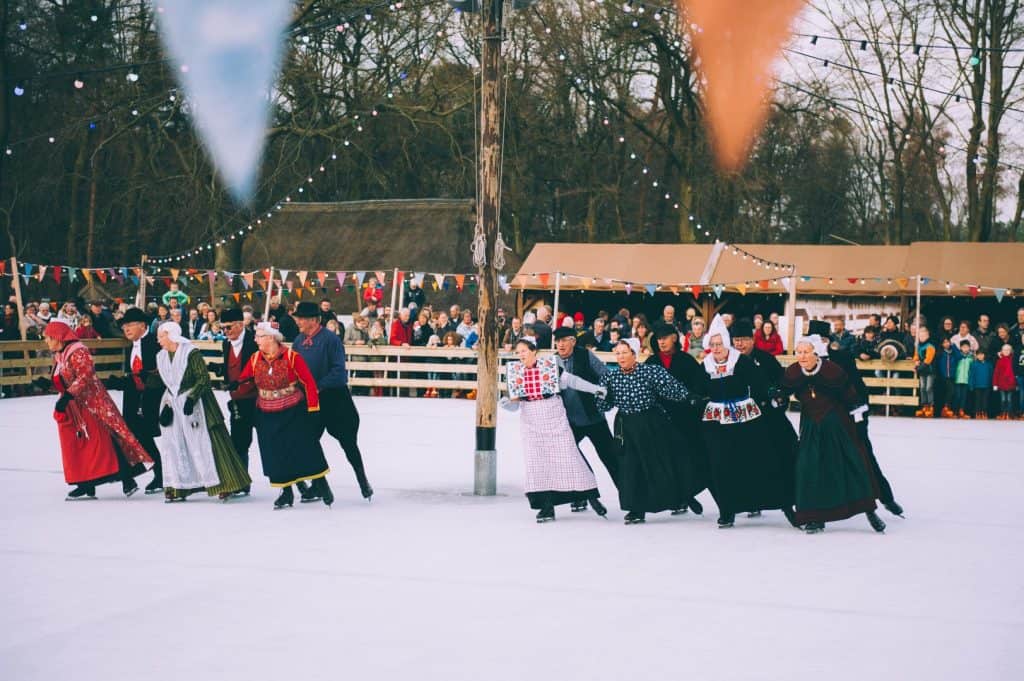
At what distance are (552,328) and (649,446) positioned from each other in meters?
9.74

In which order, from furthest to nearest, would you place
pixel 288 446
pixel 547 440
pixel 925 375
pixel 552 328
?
pixel 925 375 < pixel 552 328 < pixel 288 446 < pixel 547 440

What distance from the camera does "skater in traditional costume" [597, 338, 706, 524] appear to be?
1008cm

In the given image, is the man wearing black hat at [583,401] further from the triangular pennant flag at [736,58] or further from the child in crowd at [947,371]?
the triangular pennant flag at [736,58]

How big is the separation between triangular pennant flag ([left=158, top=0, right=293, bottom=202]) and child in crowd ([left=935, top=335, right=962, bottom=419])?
52.4ft

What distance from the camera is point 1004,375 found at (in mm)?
20062

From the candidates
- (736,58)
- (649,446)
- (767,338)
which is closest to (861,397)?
(649,446)

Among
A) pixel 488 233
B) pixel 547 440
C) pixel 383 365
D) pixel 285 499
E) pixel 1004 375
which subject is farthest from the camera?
pixel 383 365

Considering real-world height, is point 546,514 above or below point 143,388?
below

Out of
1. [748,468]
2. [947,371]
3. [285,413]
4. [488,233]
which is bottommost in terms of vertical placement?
[947,371]

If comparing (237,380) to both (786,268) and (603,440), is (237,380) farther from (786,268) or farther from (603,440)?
(786,268)

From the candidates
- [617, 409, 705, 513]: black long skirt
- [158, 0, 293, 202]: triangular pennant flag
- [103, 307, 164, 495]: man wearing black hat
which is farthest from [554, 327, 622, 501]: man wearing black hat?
[158, 0, 293, 202]: triangular pennant flag

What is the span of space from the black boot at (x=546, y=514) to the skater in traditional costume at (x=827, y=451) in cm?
178

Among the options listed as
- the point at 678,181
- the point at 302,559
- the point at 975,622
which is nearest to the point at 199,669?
the point at 302,559

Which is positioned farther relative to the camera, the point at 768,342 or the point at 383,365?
the point at 383,365
